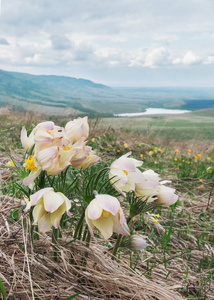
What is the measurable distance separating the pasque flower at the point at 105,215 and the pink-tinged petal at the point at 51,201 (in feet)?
0.33

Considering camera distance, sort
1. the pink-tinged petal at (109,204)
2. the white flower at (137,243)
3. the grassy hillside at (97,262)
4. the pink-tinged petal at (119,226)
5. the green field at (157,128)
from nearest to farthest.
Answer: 1. the pink-tinged petal at (109,204)
2. the pink-tinged petal at (119,226)
3. the grassy hillside at (97,262)
4. the white flower at (137,243)
5. the green field at (157,128)

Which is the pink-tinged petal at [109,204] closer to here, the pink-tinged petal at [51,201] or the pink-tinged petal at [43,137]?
the pink-tinged petal at [51,201]

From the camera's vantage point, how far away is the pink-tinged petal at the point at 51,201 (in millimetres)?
852

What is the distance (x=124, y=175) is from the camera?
3.19 ft

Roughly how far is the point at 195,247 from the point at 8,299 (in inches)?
63.0

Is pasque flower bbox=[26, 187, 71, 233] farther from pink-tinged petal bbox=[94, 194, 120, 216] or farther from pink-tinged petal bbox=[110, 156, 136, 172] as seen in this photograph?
pink-tinged petal bbox=[110, 156, 136, 172]

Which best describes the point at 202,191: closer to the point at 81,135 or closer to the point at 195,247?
the point at 195,247

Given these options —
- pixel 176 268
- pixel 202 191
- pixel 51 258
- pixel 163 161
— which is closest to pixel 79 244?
pixel 51 258

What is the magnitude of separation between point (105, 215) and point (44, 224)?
0.69 ft

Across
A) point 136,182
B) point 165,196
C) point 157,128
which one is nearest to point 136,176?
point 136,182

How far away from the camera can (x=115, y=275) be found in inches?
43.8

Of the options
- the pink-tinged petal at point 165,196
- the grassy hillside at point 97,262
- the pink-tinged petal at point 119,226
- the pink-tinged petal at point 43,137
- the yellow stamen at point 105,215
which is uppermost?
the pink-tinged petal at point 43,137

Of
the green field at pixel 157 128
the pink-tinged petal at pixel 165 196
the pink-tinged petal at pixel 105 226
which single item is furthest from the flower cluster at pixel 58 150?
the green field at pixel 157 128

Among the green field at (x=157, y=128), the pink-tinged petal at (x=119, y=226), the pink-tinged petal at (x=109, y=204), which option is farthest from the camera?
the green field at (x=157, y=128)
